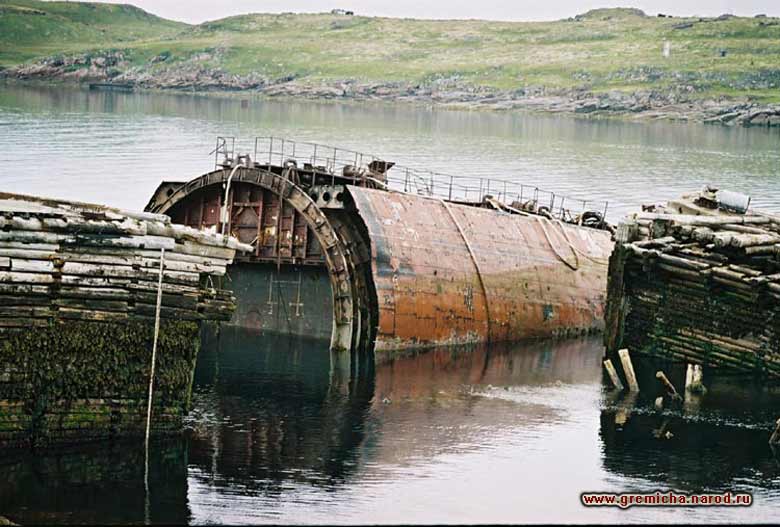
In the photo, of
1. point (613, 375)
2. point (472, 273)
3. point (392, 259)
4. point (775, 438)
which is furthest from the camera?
point (472, 273)

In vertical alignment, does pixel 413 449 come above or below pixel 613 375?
below

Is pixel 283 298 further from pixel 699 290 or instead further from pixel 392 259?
pixel 699 290

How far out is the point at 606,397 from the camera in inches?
1831

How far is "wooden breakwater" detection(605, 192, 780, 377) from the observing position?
47.7 meters

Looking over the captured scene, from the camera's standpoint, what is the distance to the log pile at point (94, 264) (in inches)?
1300

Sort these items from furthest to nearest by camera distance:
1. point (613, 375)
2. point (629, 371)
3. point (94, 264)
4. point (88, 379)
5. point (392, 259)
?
1. point (392, 259)
2. point (613, 375)
3. point (629, 371)
4. point (88, 379)
5. point (94, 264)

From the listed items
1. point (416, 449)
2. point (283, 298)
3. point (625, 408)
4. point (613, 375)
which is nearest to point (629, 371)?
point (613, 375)

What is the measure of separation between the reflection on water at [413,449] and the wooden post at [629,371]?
53cm

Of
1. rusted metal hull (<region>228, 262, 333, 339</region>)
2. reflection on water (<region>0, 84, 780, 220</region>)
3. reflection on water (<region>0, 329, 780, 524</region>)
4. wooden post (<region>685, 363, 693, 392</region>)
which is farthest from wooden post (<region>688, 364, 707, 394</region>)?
reflection on water (<region>0, 84, 780, 220</region>)

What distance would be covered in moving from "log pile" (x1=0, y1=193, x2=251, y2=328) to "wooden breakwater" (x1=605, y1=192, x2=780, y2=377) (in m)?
20.4

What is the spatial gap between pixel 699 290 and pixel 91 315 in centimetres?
2403

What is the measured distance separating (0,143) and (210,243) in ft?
269

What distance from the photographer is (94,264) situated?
33656mm

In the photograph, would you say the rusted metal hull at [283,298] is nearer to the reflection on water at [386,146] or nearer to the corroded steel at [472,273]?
the corroded steel at [472,273]
